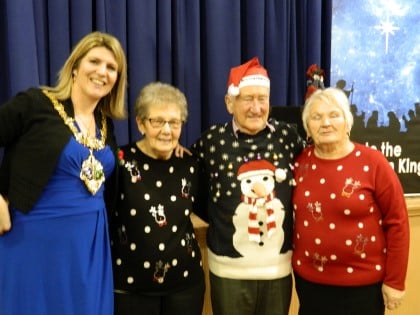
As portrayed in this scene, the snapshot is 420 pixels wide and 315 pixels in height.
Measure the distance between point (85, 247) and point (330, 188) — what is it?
90 cm

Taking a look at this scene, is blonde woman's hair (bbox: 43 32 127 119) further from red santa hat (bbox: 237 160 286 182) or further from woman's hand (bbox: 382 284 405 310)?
woman's hand (bbox: 382 284 405 310)

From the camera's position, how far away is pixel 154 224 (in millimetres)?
1602

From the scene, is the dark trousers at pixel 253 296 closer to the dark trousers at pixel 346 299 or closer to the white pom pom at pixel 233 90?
the dark trousers at pixel 346 299

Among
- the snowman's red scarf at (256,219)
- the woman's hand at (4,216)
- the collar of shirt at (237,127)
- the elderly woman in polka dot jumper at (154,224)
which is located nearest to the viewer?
the woman's hand at (4,216)

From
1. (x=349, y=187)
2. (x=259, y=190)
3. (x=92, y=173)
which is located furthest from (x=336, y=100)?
(x=92, y=173)

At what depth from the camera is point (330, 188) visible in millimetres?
1641

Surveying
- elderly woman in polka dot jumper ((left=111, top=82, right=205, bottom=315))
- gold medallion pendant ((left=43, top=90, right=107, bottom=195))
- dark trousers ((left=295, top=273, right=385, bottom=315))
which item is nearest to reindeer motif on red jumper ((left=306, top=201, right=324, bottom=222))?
dark trousers ((left=295, top=273, right=385, bottom=315))

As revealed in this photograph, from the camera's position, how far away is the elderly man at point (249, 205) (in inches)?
67.7

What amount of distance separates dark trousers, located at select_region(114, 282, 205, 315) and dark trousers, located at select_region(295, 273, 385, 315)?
1.51 feet

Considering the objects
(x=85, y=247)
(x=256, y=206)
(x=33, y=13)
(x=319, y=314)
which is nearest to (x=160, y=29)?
(x=33, y=13)

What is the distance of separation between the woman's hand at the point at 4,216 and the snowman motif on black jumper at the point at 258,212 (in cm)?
81

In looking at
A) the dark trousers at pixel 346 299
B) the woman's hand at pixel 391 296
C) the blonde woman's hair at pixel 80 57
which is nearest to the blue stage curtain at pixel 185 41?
the blonde woman's hair at pixel 80 57

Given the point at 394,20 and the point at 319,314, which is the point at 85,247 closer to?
the point at 319,314

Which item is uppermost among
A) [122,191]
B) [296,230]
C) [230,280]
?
[122,191]
